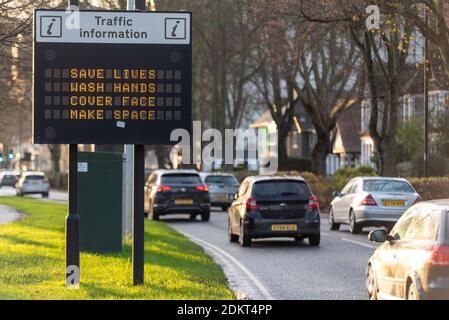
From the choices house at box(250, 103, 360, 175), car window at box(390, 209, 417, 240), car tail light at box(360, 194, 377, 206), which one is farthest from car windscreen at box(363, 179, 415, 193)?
house at box(250, 103, 360, 175)

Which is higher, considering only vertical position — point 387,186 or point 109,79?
point 109,79

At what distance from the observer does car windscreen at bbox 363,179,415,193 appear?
2950cm

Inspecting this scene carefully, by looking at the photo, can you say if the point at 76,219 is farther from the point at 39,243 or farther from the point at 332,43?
the point at 332,43

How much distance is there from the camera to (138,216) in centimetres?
1475

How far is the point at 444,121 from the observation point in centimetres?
5328

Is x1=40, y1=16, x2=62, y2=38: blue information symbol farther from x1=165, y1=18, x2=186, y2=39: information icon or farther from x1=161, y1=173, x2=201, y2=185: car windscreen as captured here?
x1=161, y1=173, x2=201, y2=185: car windscreen

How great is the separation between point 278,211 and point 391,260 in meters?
12.3

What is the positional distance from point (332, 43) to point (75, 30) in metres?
40.9

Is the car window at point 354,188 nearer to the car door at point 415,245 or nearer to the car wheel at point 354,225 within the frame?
the car wheel at point 354,225

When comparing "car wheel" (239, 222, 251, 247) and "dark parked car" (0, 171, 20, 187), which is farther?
"dark parked car" (0, 171, 20, 187)

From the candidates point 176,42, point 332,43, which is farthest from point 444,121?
point 176,42

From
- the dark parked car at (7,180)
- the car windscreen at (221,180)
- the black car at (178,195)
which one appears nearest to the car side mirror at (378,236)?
the black car at (178,195)

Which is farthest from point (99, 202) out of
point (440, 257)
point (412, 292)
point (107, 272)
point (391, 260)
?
point (440, 257)

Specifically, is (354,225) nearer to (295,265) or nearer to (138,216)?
(295,265)
